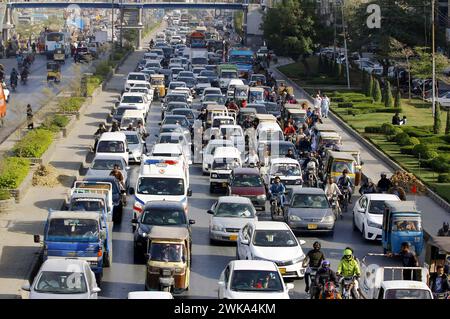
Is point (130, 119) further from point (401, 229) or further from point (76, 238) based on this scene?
point (76, 238)

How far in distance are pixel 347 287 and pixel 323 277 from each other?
2.00 feet

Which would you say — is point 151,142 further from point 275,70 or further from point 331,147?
point 275,70

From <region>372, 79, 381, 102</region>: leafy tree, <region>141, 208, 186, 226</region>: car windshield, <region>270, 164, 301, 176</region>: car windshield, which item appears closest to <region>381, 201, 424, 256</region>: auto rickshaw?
<region>141, 208, 186, 226</region>: car windshield

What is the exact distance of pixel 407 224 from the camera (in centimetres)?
2923

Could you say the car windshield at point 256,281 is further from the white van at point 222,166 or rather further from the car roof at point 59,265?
the white van at point 222,166

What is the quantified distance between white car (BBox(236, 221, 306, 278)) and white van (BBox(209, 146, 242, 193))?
1208 centimetres

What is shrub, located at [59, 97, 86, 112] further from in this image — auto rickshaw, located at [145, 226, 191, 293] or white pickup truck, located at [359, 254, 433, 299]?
white pickup truck, located at [359, 254, 433, 299]

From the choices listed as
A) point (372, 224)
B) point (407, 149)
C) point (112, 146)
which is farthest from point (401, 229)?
point (407, 149)

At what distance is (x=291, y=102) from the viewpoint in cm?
6303

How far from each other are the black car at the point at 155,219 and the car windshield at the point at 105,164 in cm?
923

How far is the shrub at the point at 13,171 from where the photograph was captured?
3550 centimetres

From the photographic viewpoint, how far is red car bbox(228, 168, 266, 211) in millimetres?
36000

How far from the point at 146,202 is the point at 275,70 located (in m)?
71.9
